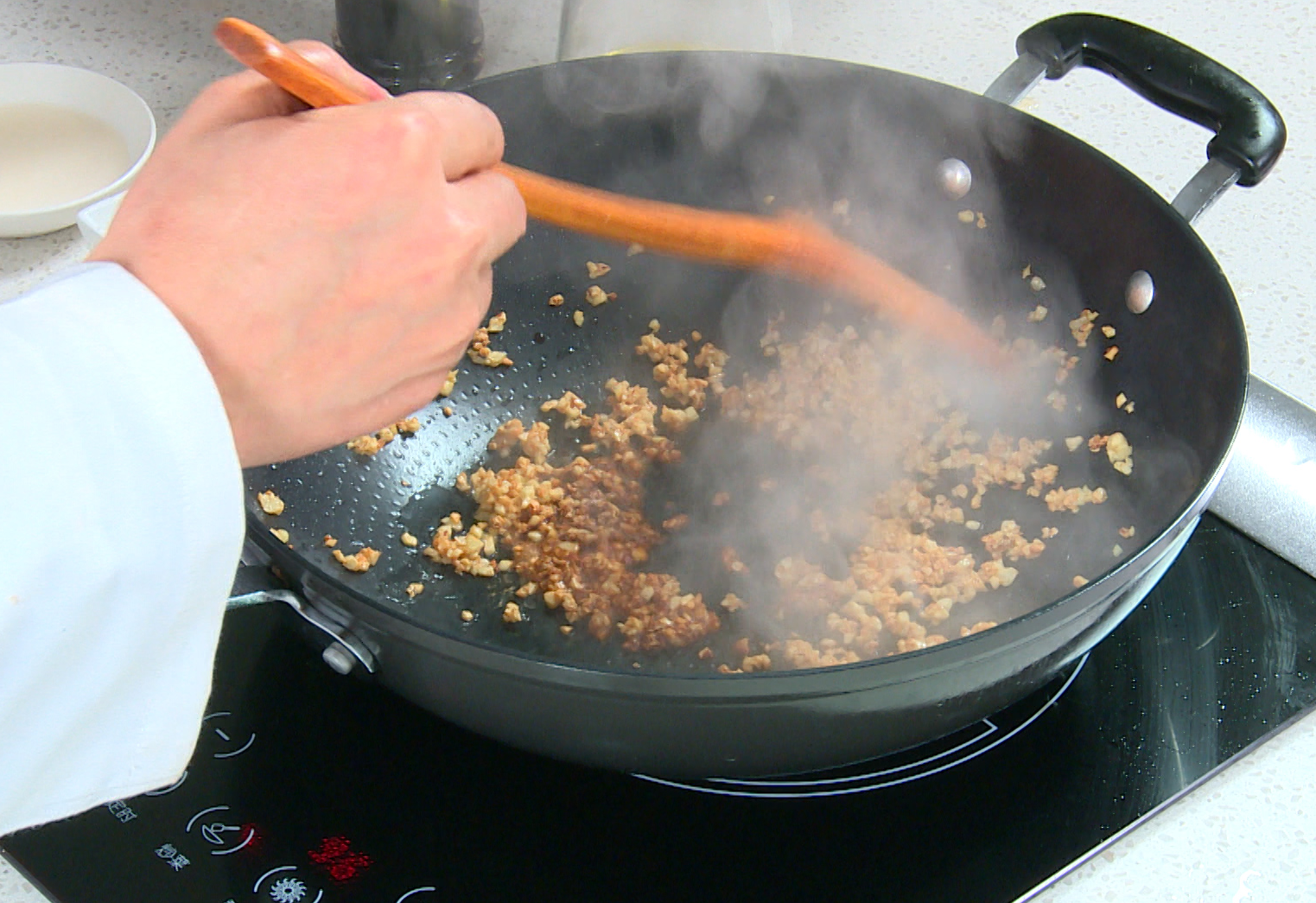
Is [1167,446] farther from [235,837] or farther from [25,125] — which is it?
[25,125]

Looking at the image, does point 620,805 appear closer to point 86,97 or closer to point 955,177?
point 955,177

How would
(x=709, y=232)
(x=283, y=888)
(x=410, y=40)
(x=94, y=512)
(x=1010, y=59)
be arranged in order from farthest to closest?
1. (x=1010, y=59)
2. (x=410, y=40)
3. (x=709, y=232)
4. (x=283, y=888)
5. (x=94, y=512)

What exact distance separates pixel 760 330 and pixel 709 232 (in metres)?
0.20

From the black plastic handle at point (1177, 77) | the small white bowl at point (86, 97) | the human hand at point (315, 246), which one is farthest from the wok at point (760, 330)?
the small white bowl at point (86, 97)

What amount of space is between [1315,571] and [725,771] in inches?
18.0

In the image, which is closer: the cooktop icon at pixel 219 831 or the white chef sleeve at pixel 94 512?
the white chef sleeve at pixel 94 512

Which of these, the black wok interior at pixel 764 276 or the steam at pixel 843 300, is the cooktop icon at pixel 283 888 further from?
the steam at pixel 843 300

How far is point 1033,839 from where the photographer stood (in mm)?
664

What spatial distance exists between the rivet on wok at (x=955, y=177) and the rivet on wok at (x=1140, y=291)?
6.3 inches

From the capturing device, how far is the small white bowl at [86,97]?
104cm

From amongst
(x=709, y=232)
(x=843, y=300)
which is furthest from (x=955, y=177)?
(x=709, y=232)

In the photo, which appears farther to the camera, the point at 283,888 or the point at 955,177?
the point at 955,177

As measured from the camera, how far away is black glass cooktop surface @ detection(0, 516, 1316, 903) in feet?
2.10

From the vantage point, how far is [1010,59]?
1.24 m
